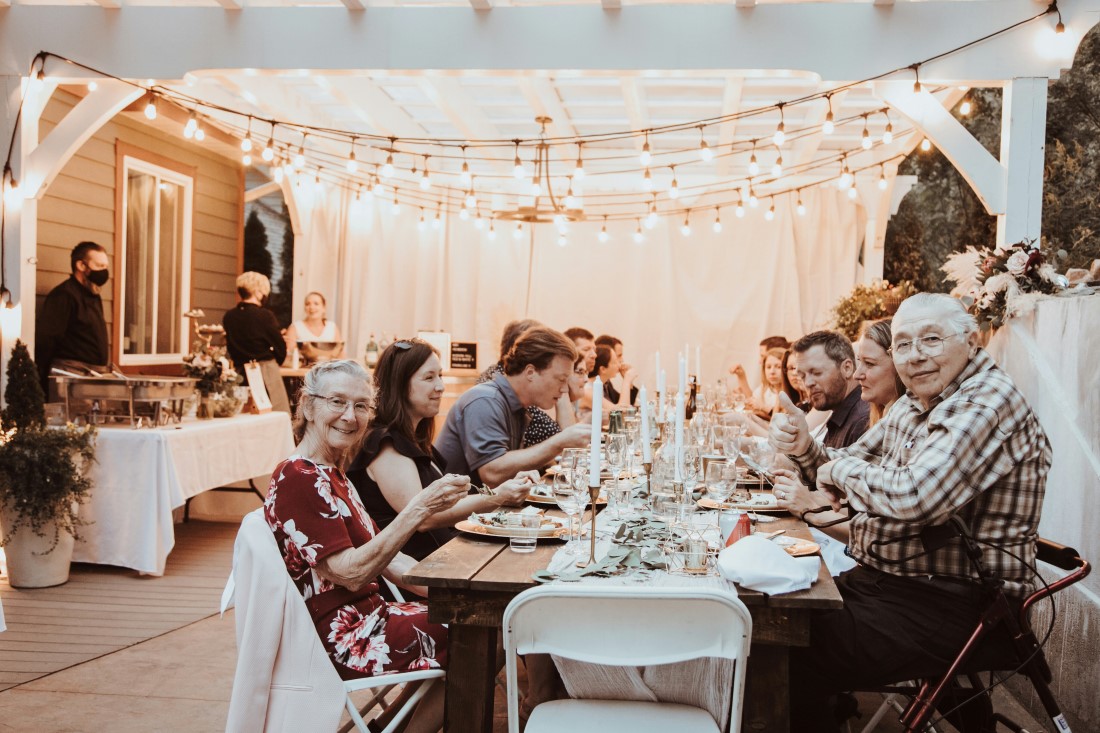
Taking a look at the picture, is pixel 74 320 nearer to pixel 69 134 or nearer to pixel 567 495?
pixel 69 134

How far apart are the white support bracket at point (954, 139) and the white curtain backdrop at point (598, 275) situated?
467 cm

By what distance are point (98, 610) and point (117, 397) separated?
1.19 metres

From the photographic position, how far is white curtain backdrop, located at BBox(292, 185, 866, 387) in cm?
992

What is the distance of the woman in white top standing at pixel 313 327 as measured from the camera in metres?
9.21

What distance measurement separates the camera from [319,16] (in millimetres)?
5449

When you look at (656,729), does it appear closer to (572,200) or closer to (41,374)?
(572,200)

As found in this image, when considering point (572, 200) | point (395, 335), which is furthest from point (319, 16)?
point (395, 335)

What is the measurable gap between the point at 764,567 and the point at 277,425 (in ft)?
17.2

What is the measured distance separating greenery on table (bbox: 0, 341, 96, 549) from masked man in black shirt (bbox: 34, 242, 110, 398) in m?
1.11

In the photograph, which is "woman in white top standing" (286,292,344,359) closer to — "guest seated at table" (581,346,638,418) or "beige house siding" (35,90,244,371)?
"beige house siding" (35,90,244,371)

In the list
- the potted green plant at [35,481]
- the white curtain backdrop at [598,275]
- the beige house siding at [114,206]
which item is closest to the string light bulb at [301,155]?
the beige house siding at [114,206]

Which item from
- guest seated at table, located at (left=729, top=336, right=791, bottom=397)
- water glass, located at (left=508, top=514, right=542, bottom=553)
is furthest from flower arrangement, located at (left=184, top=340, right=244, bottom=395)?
water glass, located at (left=508, top=514, right=542, bottom=553)

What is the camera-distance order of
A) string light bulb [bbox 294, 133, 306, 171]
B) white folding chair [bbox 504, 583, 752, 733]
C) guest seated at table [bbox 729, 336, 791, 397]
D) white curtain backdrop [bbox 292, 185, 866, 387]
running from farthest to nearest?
white curtain backdrop [bbox 292, 185, 866, 387] → guest seated at table [bbox 729, 336, 791, 397] → string light bulb [bbox 294, 133, 306, 171] → white folding chair [bbox 504, 583, 752, 733]

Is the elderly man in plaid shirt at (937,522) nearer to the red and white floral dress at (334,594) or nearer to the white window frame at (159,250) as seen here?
the red and white floral dress at (334,594)
